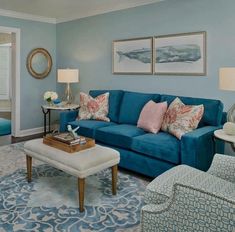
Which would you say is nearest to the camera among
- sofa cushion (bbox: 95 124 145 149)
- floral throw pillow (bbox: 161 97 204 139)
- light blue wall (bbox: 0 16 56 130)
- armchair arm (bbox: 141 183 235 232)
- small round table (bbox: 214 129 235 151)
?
armchair arm (bbox: 141 183 235 232)

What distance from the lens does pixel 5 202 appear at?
8.86 feet

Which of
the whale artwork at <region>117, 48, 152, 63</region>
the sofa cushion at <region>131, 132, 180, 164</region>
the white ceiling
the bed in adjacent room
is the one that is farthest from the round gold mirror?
the sofa cushion at <region>131, 132, 180, 164</region>

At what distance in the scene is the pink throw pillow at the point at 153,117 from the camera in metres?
3.52

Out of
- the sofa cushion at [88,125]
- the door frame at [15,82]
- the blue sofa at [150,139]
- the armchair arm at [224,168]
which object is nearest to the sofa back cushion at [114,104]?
the blue sofa at [150,139]

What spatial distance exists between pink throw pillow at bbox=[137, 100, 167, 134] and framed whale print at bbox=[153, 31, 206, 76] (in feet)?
2.33

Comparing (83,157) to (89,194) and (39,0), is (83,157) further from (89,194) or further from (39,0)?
(39,0)

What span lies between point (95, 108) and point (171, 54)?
4.64 ft

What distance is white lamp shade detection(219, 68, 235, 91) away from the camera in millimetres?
2824

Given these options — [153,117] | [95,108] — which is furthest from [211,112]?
[95,108]

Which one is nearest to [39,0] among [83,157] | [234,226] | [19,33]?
[19,33]

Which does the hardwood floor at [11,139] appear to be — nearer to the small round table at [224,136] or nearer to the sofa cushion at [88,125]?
the sofa cushion at [88,125]

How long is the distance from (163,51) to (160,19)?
47 cm

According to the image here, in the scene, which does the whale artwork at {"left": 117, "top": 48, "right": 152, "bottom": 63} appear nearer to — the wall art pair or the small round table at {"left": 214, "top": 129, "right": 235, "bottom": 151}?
the wall art pair

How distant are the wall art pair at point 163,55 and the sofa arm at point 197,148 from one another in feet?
3.59
